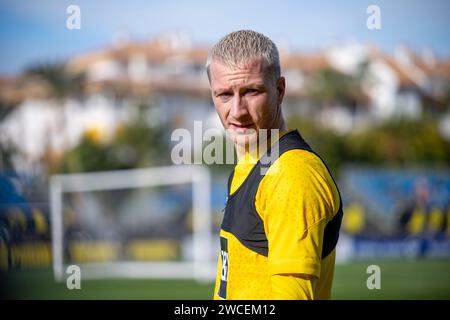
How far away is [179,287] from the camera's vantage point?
15.8 meters

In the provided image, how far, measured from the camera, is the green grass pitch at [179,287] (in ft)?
45.6

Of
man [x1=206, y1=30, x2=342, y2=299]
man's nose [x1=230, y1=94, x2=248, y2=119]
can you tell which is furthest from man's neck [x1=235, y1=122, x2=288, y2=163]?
man's nose [x1=230, y1=94, x2=248, y2=119]

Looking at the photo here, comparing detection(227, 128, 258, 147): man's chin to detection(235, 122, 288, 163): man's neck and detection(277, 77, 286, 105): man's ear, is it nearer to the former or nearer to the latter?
detection(235, 122, 288, 163): man's neck

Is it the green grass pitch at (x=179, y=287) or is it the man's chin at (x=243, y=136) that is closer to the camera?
the man's chin at (x=243, y=136)

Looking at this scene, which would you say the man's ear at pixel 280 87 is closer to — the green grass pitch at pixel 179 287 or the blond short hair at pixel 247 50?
the blond short hair at pixel 247 50

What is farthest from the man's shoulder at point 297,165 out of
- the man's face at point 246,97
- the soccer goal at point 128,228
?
the soccer goal at point 128,228

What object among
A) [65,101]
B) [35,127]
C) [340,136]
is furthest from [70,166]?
[340,136]

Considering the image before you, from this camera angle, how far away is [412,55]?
5688cm

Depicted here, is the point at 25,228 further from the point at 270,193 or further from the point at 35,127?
the point at 35,127

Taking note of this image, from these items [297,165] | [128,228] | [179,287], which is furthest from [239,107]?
[128,228]

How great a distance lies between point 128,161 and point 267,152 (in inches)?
1231

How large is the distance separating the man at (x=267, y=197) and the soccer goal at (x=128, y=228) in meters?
15.2

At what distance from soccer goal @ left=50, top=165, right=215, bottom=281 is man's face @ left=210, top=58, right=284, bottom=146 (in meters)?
15.2

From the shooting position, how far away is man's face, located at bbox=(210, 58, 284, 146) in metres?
2.06
